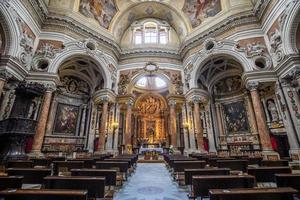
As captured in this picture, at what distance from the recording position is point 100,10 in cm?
1530

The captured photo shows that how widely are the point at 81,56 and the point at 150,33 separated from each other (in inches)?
349

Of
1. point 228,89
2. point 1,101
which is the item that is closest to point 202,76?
point 228,89

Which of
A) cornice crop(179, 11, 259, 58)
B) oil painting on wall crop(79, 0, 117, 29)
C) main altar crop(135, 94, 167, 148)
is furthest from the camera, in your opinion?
main altar crop(135, 94, 167, 148)

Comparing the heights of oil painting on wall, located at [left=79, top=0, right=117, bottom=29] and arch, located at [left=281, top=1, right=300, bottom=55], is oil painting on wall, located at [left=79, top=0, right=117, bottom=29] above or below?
above

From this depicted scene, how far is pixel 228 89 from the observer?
16.2 m

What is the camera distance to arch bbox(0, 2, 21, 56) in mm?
8594

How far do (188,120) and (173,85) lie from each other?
370cm

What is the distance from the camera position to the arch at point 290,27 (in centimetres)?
852

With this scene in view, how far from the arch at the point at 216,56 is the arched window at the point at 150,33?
5853 millimetres

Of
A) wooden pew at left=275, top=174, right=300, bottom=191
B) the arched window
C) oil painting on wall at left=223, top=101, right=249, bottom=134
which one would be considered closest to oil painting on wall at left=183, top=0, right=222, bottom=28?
the arched window

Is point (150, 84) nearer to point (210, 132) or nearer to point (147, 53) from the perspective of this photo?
point (147, 53)

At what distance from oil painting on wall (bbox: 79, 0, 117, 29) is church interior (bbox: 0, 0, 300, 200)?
0.09m

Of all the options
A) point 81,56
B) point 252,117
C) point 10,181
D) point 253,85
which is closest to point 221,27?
point 253,85

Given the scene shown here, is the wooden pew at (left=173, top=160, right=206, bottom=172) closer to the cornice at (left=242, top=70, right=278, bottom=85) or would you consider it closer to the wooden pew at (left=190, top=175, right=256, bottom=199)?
the wooden pew at (left=190, top=175, right=256, bottom=199)
